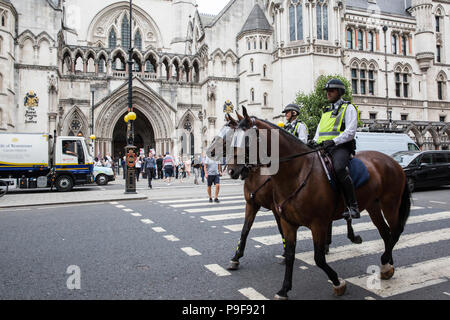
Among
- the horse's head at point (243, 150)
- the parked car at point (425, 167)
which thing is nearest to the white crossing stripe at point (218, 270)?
the horse's head at point (243, 150)

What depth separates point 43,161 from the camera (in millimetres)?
15875

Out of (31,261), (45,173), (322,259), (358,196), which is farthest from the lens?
(45,173)

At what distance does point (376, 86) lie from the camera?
123 ft

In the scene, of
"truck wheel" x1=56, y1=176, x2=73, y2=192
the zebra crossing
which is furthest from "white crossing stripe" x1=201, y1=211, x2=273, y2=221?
"truck wheel" x1=56, y1=176, x2=73, y2=192

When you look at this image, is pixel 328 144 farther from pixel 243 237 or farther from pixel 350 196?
pixel 243 237

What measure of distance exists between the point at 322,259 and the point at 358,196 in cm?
102

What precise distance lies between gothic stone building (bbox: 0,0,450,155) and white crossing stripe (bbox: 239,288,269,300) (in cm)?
2891

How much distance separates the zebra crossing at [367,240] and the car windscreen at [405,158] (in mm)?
3701

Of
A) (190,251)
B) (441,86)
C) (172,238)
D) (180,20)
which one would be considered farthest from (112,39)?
(190,251)

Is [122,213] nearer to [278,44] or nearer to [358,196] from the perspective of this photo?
[358,196]

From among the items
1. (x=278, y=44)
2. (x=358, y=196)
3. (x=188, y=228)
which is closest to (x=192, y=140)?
(x=278, y=44)

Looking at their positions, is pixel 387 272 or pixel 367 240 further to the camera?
pixel 367 240

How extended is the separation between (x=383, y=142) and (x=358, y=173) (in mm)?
15493

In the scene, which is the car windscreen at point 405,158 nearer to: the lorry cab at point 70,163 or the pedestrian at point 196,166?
the pedestrian at point 196,166
